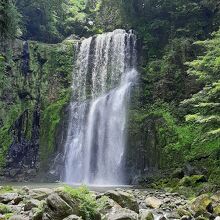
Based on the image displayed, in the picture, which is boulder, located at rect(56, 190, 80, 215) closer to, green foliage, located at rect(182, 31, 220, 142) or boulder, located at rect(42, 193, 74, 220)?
boulder, located at rect(42, 193, 74, 220)

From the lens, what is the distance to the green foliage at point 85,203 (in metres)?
7.81

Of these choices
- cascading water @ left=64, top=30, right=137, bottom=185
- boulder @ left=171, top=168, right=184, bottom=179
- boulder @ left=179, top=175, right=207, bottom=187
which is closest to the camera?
boulder @ left=179, top=175, right=207, bottom=187

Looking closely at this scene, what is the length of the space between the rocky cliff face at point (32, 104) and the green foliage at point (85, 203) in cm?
1942

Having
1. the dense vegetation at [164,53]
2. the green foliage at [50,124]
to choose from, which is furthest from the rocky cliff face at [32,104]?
the dense vegetation at [164,53]

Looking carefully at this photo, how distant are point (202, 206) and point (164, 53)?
2135cm

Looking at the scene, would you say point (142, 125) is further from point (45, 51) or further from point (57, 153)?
point (45, 51)

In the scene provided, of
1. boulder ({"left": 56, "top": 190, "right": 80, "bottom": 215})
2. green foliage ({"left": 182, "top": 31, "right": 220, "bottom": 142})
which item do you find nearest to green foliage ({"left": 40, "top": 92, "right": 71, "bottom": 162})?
green foliage ({"left": 182, "top": 31, "right": 220, "bottom": 142})

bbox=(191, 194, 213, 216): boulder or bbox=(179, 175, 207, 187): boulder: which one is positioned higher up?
bbox=(179, 175, 207, 187): boulder

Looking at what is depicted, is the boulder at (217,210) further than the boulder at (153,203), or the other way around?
the boulder at (153,203)

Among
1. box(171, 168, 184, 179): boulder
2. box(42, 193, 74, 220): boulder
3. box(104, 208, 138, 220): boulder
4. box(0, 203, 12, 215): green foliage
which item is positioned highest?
box(171, 168, 184, 179): boulder

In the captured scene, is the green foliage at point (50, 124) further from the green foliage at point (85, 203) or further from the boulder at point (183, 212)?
the green foliage at point (85, 203)

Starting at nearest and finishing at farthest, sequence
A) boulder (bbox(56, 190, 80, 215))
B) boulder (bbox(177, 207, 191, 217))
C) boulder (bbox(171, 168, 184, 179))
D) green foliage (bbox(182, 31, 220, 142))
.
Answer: boulder (bbox(56, 190, 80, 215)) → boulder (bbox(177, 207, 191, 217)) → green foliage (bbox(182, 31, 220, 142)) → boulder (bbox(171, 168, 184, 179))

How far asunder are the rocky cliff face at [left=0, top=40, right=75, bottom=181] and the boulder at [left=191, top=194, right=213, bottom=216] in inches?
699

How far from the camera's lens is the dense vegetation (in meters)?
18.8
